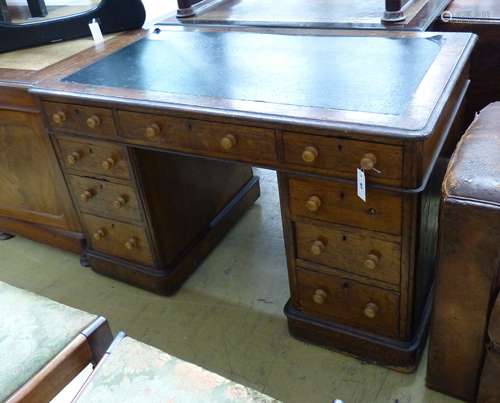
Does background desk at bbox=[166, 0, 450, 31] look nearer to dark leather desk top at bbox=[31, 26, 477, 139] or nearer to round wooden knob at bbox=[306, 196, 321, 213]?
dark leather desk top at bbox=[31, 26, 477, 139]

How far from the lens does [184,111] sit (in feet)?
4.38

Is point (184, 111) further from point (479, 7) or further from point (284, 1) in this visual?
point (479, 7)

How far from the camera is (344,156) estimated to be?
1190 millimetres

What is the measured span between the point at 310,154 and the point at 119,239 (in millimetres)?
879

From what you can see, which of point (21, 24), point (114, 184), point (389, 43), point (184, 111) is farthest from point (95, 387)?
point (21, 24)

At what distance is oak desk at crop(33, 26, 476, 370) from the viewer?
3.94ft

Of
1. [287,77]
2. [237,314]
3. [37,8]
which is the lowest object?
[237,314]

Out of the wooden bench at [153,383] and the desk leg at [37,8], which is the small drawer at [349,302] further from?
the desk leg at [37,8]

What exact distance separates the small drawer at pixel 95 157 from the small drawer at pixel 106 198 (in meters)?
0.04

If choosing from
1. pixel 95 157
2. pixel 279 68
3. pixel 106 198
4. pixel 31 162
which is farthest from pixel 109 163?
pixel 279 68

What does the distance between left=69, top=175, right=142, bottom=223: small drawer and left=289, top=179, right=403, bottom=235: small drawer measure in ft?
1.94

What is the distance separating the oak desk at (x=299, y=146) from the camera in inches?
47.3

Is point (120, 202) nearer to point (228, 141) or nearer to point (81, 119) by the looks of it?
point (81, 119)

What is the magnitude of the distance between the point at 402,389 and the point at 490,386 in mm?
247
